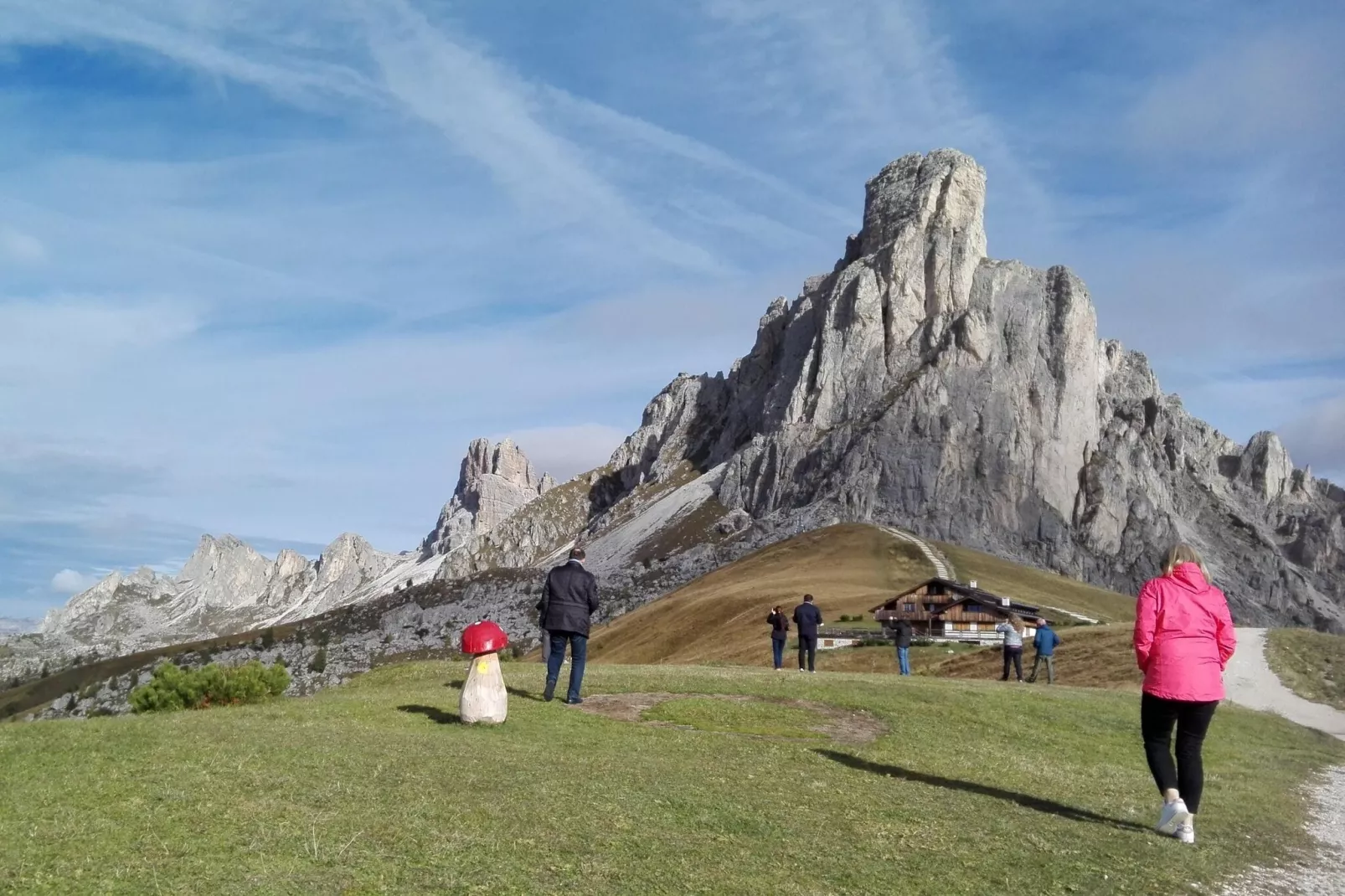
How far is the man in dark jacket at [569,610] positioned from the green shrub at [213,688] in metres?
8.17

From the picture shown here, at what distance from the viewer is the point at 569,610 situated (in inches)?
782

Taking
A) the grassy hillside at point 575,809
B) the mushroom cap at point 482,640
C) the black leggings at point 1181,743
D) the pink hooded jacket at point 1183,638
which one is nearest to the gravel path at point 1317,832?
the grassy hillside at point 575,809

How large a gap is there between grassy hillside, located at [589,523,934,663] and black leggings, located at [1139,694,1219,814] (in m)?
60.5

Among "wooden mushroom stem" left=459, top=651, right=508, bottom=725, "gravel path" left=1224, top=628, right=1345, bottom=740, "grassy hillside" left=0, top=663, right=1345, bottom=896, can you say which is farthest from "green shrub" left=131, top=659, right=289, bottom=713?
"gravel path" left=1224, top=628, right=1345, bottom=740

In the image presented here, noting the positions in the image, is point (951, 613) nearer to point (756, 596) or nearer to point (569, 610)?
point (756, 596)

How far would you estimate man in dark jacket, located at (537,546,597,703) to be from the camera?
19.8 m

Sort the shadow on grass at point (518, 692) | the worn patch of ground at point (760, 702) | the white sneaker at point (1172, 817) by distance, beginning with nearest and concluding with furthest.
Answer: the white sneaker at point (1172, 817) → the worn patch of ground at point (760, 702) → the shadow on grass at point (518, 692)

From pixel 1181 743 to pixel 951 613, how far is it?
206 feet

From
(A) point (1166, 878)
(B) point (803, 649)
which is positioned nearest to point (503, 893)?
(A) point (1166, 878)

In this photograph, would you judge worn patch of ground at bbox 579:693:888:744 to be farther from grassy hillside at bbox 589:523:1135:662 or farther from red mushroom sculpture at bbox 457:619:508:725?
grassy hillside at bbox 589:523:1135:662

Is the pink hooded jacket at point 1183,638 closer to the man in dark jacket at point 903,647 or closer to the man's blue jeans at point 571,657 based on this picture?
the man's blue jeans at point 571,657

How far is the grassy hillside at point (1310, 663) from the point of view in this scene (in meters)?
41.8

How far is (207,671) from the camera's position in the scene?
2480 centimetres

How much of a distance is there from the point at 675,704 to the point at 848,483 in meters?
168
